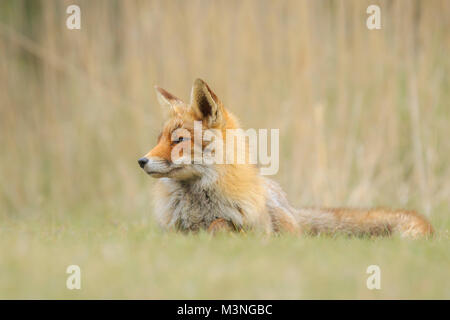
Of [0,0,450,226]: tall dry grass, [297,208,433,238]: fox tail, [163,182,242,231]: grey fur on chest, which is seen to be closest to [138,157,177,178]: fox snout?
[163,182,242,231]: grey fur on chest

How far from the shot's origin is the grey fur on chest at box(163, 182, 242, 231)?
587 centimetres

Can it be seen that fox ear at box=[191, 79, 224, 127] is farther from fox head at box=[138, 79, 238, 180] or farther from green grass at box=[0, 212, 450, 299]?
green grass at box=[0, 212, 450, 299]

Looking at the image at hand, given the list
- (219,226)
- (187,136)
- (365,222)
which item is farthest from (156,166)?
(365,222)

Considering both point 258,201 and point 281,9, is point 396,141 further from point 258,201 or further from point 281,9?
point 258,201

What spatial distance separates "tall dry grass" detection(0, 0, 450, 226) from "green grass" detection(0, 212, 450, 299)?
3875mm

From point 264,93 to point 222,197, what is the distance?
482 cm

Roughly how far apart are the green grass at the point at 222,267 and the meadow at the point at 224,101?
12 centimetres

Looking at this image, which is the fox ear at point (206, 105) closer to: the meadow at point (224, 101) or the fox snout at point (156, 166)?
the fox snout at point (156, 166)

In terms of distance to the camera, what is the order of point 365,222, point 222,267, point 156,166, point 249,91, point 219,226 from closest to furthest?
point 222,267
point 156,166
point 219,226
point 365,222
point 249,91

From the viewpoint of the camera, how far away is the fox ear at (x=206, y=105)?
5.84m

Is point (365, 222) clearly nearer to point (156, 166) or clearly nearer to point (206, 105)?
point (206, 105)

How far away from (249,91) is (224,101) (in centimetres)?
46

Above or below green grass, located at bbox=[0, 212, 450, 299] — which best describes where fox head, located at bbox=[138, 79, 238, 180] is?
above

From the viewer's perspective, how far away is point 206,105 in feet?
19.6
